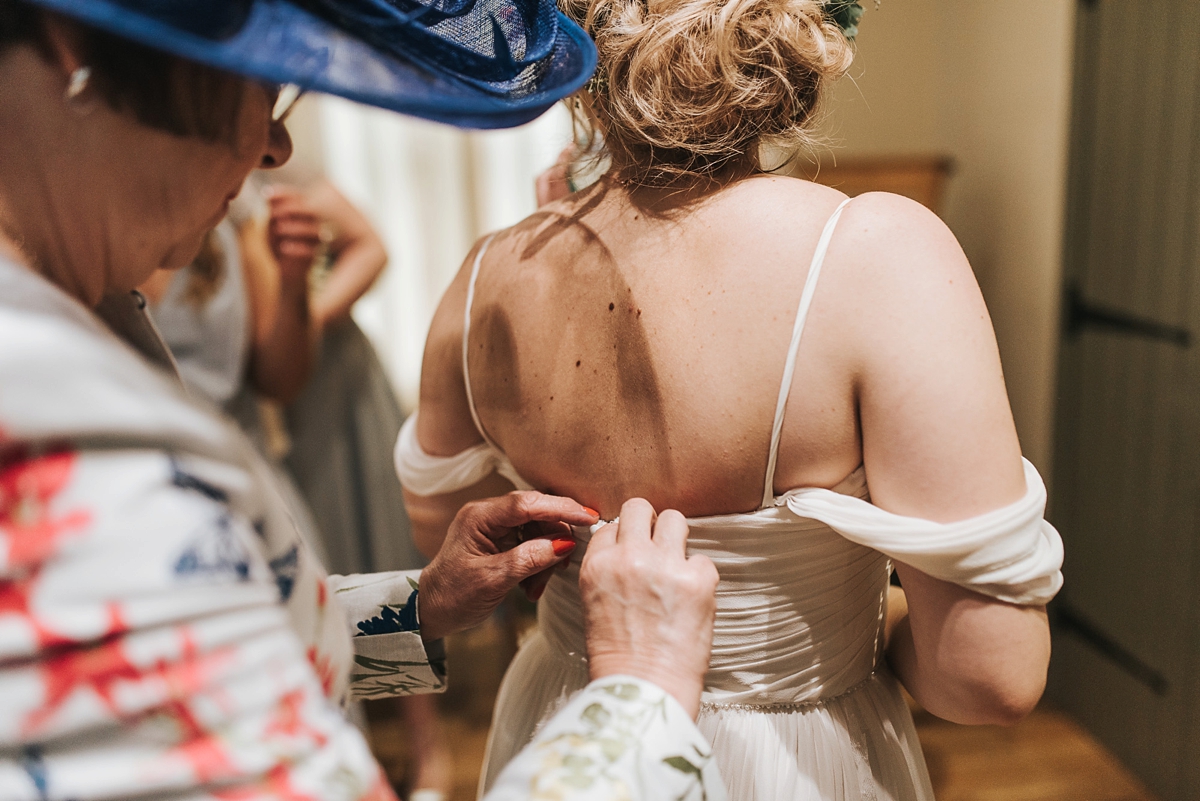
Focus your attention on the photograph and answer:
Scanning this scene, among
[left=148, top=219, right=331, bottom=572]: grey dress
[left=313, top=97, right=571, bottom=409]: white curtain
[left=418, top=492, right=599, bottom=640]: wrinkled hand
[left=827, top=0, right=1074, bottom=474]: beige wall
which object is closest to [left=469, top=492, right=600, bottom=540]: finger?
[left=418, top=492, right=599, bottom=640]: wrinkled hand

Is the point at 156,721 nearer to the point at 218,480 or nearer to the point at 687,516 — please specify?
the point at 218,480

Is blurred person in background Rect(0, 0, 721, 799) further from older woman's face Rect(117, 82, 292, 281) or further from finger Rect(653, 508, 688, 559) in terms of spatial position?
finger Rect(653, 508, 688, 559)

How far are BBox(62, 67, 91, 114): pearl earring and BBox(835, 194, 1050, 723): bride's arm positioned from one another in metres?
0.47

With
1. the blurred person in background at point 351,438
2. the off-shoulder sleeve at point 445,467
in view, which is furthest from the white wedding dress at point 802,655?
the blurred person in background at point 351,438

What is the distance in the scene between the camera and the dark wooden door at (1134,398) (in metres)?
1.03

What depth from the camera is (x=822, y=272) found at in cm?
61

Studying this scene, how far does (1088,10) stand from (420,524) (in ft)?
4.64

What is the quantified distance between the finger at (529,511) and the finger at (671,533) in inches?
3.9

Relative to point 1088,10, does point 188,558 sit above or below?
below

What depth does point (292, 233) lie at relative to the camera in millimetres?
1718

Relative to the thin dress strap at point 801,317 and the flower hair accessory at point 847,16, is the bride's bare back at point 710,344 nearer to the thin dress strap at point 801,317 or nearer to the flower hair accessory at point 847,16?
the thin dress strap at point 801,317

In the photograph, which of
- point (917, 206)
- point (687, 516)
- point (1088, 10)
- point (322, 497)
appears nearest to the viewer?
point (917, 206)

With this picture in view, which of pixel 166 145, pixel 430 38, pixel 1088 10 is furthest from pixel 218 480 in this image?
pixel 1088 10

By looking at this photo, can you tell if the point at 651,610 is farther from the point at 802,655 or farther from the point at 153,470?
the point at 153,470
